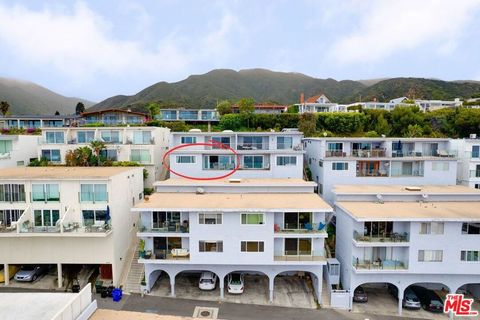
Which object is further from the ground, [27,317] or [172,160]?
[172,160]

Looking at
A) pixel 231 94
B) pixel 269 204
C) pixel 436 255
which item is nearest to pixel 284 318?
pixel 269 204

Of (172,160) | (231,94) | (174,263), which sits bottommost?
(174,263)

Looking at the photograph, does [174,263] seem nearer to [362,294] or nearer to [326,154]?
[362,294]

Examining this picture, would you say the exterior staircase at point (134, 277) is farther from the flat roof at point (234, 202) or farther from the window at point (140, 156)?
the window at point (140, 156)

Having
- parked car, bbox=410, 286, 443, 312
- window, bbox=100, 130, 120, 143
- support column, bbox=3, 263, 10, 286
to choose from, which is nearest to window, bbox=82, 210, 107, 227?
support column, bbox=3, 263, 10, 286

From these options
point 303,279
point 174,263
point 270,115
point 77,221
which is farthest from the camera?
point 270,115

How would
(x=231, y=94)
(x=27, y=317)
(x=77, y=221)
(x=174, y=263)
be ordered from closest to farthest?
(x=27, y=317) < (x=174, y=263) < (x=77, y=221) < (x=231, y=94)

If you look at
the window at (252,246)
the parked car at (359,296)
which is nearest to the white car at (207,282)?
the window at (252,246)
